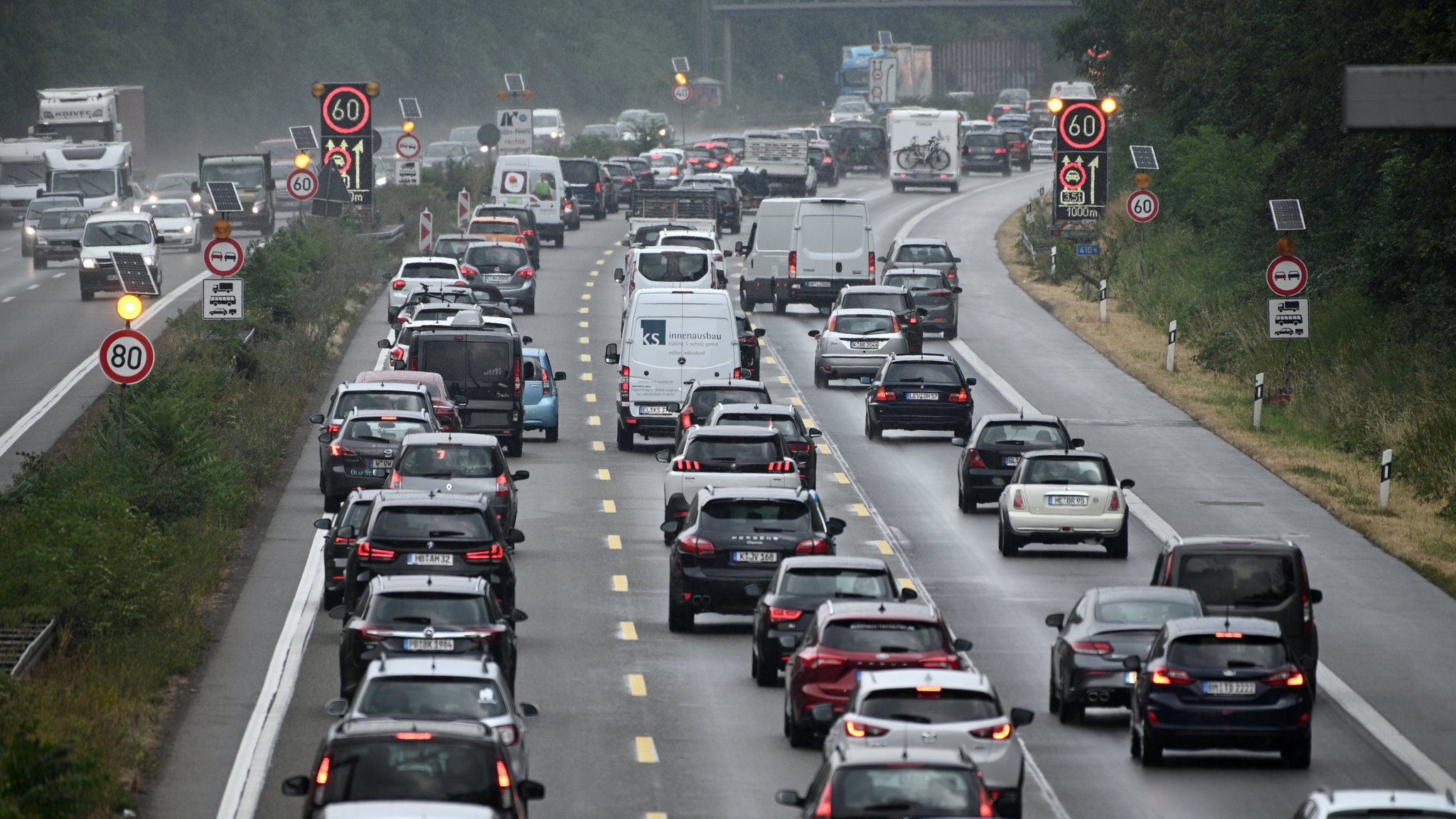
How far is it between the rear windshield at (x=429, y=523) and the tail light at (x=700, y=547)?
6.80 feet

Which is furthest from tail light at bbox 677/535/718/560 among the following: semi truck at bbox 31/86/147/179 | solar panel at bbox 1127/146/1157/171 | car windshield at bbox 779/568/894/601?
semi truck at bbox 31/86/147/179

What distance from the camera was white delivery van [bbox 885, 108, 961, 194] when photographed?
9006 cm

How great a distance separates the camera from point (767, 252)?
55.4 m

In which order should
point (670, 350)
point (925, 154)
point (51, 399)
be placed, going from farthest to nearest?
point (925, 154), point (51, 399), point (670, 350)

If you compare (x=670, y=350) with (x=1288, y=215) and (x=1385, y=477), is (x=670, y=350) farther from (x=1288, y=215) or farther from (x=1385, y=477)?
(x=1288, y=215)

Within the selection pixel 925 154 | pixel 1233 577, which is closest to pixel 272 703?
pixel 1233 577

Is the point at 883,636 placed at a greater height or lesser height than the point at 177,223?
lesser

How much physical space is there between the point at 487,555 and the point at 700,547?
2.24 m

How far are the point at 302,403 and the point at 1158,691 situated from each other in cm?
2506

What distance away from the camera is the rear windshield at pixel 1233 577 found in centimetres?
2250

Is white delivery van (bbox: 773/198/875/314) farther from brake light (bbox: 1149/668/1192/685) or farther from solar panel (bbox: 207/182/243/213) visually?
brake light (bbox: 1149/668/1192/685)

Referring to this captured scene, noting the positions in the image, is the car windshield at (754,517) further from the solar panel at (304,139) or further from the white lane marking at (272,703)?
the solar panel at (304,139)

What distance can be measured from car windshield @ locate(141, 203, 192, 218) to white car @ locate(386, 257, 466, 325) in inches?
868

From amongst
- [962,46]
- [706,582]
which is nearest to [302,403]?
[706,582]
